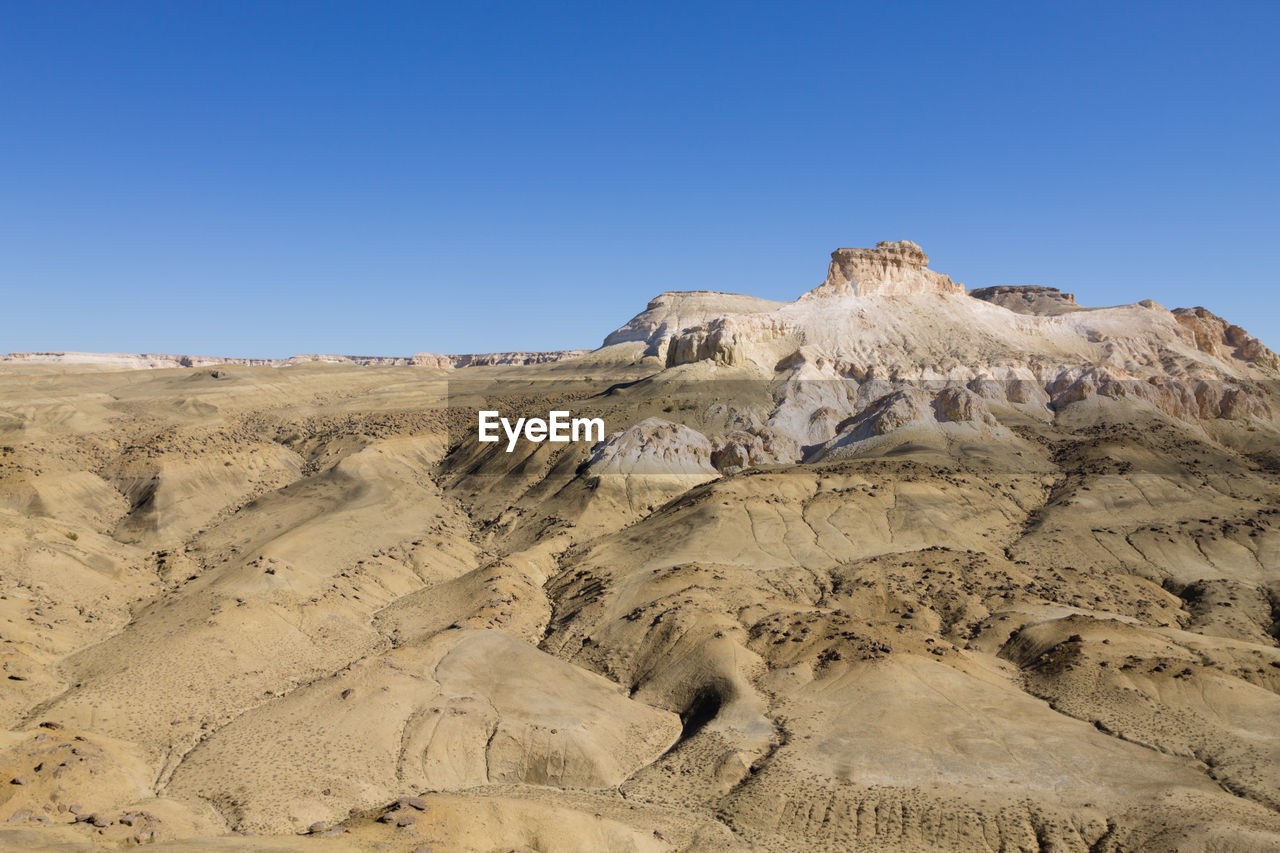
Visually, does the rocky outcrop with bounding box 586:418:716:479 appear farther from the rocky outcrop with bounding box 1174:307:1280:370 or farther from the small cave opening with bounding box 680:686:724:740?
the rocky outcrop with bounding box 1174:307:1280:370

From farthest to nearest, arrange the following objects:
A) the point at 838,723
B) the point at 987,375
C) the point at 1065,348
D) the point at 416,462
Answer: the point at 1065,348 → the point at 987,375 → the point at 416,462 → the point at 838,723

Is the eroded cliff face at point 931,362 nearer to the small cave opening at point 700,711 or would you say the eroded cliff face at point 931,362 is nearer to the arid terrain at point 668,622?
the arid terrain at point 668,622

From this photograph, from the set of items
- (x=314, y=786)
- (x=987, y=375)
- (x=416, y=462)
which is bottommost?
(x=314, y=786)

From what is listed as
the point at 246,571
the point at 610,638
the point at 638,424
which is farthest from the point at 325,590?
the point at 638,424

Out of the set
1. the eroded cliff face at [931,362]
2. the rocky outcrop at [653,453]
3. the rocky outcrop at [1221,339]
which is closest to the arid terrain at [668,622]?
the rocky outcrop at [653,453]

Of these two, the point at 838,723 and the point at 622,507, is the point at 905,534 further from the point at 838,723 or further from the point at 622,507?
the point at 838,723

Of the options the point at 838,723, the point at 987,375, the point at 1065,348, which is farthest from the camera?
the point at 1065,348
